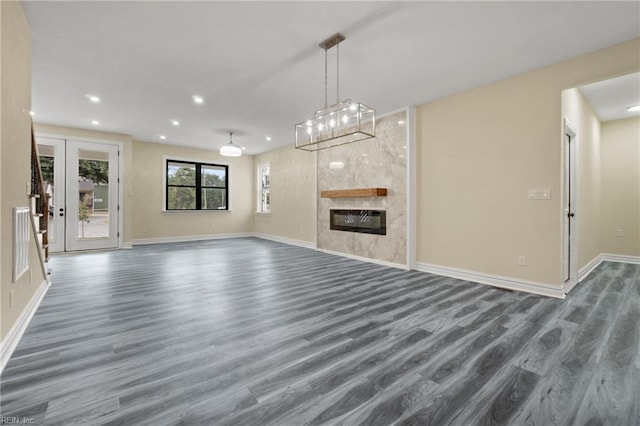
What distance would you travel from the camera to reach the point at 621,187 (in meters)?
5.35

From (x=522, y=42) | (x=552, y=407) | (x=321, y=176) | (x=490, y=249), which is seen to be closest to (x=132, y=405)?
(x=552, y=407)

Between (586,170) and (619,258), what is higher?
(586,170)

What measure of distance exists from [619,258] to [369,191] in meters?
4.96

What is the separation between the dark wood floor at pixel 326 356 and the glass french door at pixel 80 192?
3.74 m

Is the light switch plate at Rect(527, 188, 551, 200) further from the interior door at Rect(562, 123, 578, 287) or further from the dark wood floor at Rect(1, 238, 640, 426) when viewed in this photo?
the dark wood floor at Rect(1, 238, 640, 426)

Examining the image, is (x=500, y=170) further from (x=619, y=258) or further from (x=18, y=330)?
(x=18, y=330)

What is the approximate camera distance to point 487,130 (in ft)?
13.3

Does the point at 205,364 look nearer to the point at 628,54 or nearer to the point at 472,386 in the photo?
the point at 472,386

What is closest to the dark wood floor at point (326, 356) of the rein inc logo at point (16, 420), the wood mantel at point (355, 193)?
the rein inc logo at point (16, 420)

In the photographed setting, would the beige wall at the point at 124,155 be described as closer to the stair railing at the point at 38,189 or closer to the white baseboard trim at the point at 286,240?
the stair railing at the point at 38,189

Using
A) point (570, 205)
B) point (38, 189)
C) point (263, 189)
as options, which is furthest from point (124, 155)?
point (570, 205)

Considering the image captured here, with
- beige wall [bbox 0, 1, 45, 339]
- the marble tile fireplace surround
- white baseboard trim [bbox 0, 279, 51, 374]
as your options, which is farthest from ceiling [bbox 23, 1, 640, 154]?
white baseboard trim [bbox 0, 279, 51, 374]

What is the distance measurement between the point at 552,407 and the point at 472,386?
0.40 m

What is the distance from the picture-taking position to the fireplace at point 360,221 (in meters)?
5.49
